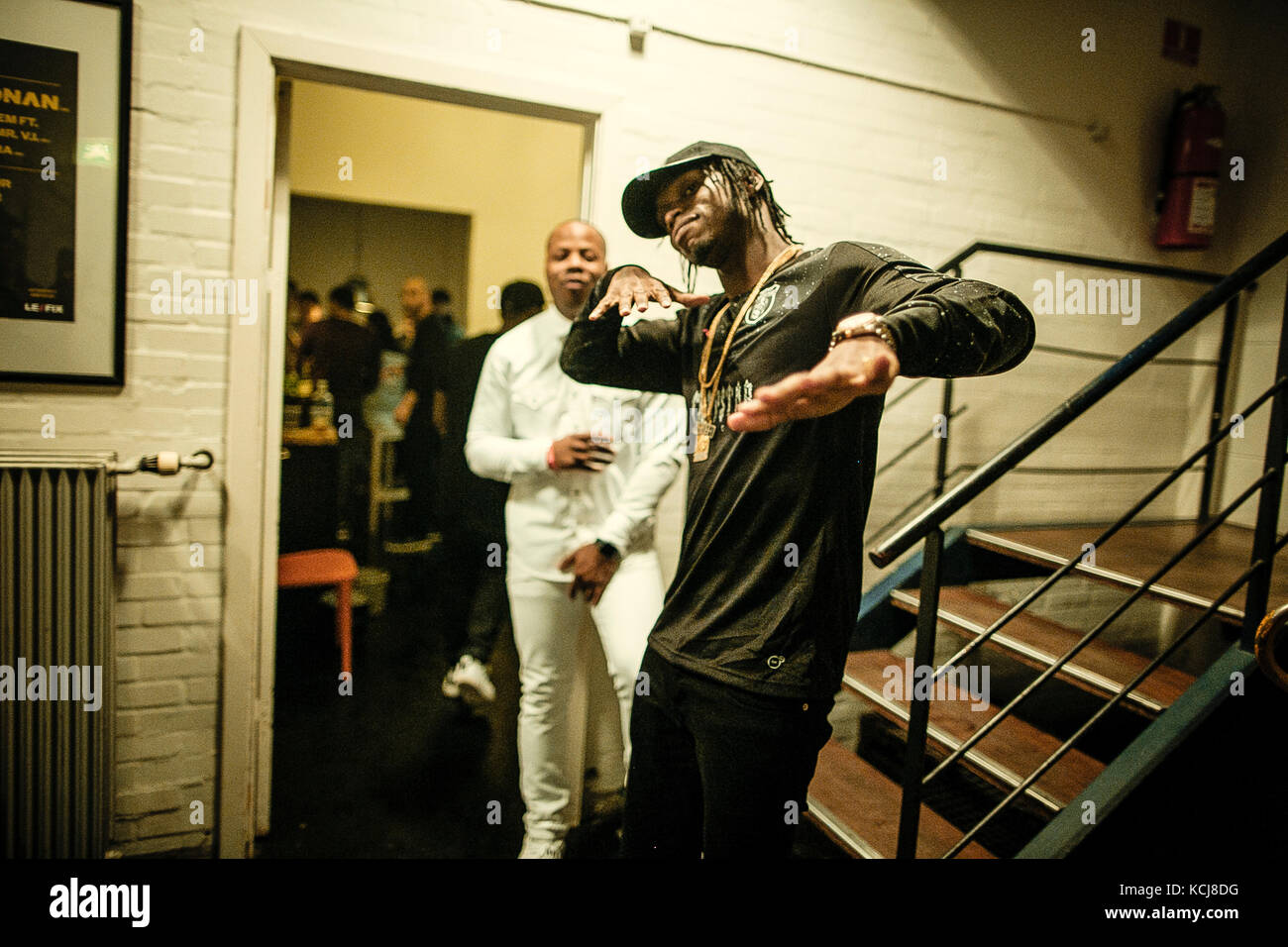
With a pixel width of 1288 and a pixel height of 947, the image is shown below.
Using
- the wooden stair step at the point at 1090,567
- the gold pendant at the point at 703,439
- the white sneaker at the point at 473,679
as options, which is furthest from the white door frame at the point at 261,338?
the wooden stair step at the point at 1090,567

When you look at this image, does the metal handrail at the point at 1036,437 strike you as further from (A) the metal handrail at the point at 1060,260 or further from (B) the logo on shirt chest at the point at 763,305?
(A) the metal handrail at the point at 1060,260

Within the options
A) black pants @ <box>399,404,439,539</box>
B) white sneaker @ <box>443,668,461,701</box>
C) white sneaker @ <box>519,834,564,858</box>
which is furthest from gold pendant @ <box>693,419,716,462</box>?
black pants @ <box>399,404,439,539</box>

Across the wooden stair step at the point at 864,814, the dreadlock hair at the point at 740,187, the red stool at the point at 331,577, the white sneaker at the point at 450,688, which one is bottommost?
the white sneaker at the point at 450,688

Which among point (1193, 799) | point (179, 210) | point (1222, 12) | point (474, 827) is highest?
point (1222, 12)

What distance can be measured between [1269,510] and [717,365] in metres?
1.25

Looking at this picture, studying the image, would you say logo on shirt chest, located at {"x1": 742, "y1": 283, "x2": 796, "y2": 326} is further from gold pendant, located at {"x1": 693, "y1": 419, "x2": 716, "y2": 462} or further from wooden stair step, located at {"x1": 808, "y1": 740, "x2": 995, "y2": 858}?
wooden stair step, located at {"x1": 808, "y1": 740, "x2": 995, "y2": 858}

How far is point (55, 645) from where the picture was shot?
5.99 feet

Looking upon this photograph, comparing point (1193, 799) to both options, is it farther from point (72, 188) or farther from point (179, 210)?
point (72, 188)

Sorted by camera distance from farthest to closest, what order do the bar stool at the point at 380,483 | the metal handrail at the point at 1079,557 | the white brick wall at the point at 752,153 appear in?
the bar stool at the point at 380,483 → the white brick wall at the point at 752,153 → the metal handrail at the point at 1079,557

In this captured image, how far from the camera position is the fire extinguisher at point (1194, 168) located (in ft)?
9.22

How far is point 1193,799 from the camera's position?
1.66 meters

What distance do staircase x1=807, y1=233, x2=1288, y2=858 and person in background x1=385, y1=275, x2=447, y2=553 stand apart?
213cm
